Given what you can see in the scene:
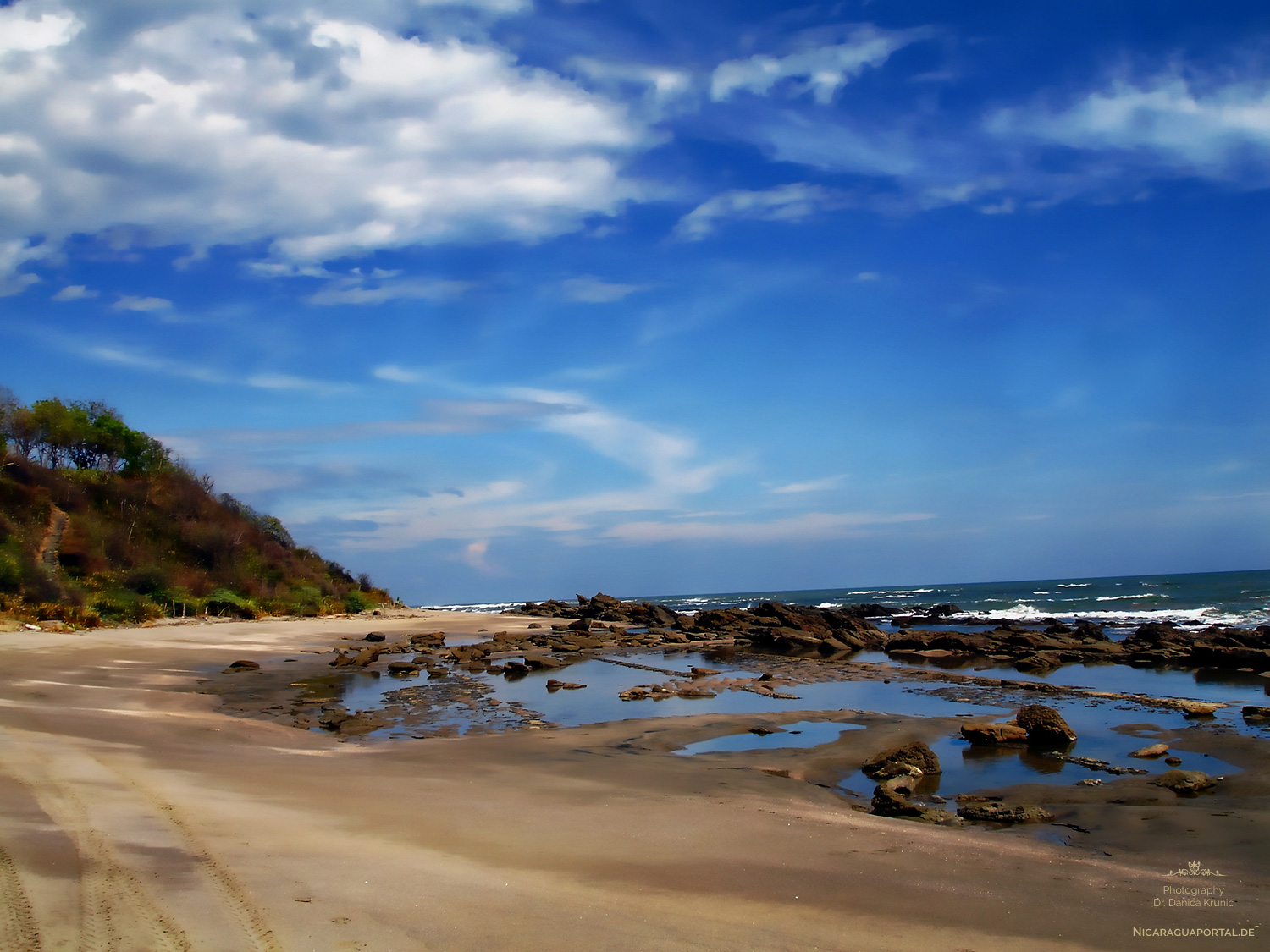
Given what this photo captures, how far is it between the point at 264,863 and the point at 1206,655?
82.7 feet

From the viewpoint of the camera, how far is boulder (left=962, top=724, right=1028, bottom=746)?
1059cm

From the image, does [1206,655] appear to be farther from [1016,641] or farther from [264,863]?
[264,863]

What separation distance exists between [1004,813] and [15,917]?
785 centimetres

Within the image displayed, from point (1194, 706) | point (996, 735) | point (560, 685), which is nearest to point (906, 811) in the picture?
point (996, 735)

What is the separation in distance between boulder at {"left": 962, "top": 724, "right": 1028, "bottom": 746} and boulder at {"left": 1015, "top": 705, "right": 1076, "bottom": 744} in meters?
0.11

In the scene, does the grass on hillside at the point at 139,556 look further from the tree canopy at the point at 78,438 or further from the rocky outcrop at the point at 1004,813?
the rocky outcrop at the point at 1004,813

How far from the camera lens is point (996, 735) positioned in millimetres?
10617

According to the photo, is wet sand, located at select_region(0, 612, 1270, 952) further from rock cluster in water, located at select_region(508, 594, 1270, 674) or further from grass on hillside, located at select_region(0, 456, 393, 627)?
grass on hillside, located at select_region(0, 456, 393, 627)

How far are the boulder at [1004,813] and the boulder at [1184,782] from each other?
6.71ft

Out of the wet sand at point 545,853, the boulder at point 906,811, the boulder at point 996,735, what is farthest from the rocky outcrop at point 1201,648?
the boulder at point 906,811

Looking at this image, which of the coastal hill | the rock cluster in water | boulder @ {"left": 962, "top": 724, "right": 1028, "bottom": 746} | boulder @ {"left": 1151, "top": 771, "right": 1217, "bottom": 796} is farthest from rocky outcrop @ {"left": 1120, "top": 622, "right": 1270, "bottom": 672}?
the coastal hill

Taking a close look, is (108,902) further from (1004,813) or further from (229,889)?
(1004,813)

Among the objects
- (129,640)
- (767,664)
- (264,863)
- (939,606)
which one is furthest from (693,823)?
(939,606)

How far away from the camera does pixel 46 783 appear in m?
6.28
